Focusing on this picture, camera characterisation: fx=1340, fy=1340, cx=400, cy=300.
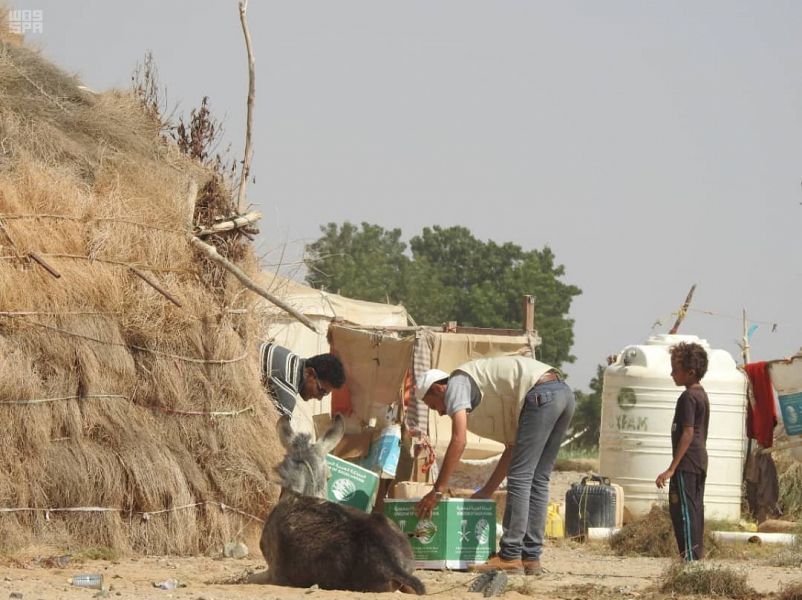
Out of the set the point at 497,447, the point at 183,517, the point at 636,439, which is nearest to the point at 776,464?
the point at 636,439

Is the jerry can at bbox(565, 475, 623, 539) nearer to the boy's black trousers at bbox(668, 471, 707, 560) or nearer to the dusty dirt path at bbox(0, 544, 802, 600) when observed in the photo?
the dusty dirt path at bbox(0, 544, 802, 600)

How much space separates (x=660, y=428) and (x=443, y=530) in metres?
5.97

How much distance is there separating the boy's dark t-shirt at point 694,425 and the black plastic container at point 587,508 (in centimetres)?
286

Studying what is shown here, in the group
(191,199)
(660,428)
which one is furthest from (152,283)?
(660,428)

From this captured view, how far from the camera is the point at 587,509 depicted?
38.3 feet

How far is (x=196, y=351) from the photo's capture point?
371 inches

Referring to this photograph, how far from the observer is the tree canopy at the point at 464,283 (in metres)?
43.3

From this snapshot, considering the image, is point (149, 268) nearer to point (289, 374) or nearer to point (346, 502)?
point (289, 374)

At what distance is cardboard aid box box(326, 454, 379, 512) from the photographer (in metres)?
8.08

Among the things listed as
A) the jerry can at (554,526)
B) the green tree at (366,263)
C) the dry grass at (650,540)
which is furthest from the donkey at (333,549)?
the green tree at (366,263)

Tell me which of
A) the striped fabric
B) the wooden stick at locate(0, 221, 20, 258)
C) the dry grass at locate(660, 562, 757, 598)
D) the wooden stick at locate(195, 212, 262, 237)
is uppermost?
the wooden stick at locate(195, 212, 262, 237)

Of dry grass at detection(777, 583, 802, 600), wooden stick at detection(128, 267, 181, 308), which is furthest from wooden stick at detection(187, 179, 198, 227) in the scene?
dry grass at detection(777, 583, 802, 600)

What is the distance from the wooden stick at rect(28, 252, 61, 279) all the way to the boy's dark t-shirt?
4114mm

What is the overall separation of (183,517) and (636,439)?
592 cm
